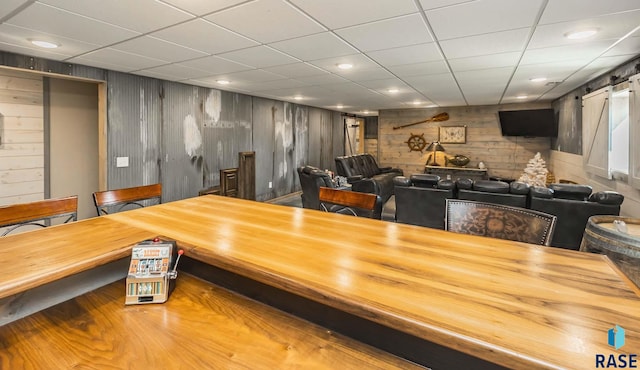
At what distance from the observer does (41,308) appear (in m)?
1.07

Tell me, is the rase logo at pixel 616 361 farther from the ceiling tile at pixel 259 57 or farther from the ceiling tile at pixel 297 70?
the ceiling tile at pixel 297 70

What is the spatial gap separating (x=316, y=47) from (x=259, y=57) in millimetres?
728

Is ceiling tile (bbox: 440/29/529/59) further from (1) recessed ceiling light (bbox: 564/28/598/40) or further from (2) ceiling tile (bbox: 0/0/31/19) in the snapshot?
(2) ceiling tile (bbox: 0/0/31/19)

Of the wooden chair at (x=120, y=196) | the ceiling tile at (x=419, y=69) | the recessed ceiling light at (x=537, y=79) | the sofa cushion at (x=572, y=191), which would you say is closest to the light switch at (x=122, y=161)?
the wooden chair at (x=120, y=196)

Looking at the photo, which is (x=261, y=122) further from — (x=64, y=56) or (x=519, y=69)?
(x=519, y=69)

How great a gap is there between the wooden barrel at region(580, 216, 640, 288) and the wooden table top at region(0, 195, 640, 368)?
1172 millimetres

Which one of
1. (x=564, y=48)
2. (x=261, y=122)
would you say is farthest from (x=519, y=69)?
(x=261, y=122)

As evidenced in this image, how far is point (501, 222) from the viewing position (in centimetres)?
160

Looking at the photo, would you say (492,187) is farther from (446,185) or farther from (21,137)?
(21,137)

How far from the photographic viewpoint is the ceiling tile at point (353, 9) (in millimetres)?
1944

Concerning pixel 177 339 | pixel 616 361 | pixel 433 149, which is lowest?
pixel 177 339

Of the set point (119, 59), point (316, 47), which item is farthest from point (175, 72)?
point (316, 47)

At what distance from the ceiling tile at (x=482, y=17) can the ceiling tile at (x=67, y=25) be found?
245 cm

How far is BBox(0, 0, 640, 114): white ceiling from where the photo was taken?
2.02m
